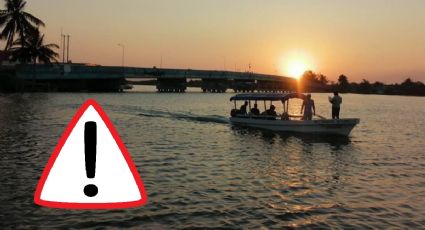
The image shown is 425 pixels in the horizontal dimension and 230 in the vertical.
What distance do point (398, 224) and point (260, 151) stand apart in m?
13.9

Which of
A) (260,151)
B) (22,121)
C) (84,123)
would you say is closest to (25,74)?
(22,121)

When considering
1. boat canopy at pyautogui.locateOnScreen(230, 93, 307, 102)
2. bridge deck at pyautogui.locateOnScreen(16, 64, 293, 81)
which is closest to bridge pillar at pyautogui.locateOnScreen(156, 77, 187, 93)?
bridge deck at pyautogui.locateOnScreen(16, 64, 293, 81)

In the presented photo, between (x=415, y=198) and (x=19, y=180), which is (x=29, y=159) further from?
(x=415, y=198)

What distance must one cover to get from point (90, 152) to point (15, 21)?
93699 millimetres

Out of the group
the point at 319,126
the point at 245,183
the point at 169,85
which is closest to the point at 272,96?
the point at 319,126

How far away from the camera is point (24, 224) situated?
10891mm

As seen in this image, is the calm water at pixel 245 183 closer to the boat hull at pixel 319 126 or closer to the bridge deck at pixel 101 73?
the boat hull at pixel 319 126

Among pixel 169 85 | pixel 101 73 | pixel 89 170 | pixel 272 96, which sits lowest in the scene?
pixel 89 170

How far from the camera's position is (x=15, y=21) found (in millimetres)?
88500

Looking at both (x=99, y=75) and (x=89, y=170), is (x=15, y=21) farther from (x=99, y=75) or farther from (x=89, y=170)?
(x=89, y=170)

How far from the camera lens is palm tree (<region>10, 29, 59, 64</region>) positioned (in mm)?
93375

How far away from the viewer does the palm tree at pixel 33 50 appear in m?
93.4

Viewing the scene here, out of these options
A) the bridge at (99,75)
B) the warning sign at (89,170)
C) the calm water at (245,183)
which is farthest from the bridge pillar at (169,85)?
the warning sign at (89,170)

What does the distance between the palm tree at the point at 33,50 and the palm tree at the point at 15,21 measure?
1.76 meters
